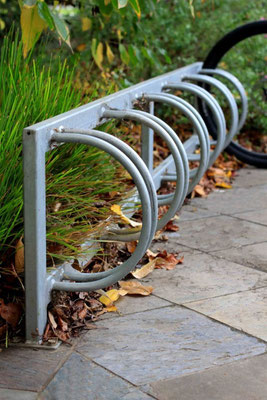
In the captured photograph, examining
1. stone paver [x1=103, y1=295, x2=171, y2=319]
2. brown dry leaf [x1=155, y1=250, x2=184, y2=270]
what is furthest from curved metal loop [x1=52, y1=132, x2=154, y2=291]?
brown dry leaf [x1=155, y1=250, x2=184, y2=270]

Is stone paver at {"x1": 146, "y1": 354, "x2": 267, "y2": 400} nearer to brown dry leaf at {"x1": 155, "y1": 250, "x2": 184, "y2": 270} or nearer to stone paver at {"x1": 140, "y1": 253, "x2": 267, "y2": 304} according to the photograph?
stone paver at {"x1": 140, "y1": 253, "x2": 267, "y2": 304}

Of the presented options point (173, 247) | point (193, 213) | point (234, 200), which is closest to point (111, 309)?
point (173, 247)

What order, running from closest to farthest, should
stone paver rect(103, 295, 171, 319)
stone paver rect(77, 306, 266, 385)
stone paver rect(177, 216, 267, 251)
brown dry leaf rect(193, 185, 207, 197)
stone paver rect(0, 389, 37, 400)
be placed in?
stone paver rect(0, 389, 37, 400) → stone paver rect(77, 306, 266, 385) → stone paver rect(103, 295, 171, 319) → stone paver rect(177, 216, 267, 251) → brown dry leaf rect(193, 185, 207, 197)

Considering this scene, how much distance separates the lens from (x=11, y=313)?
302 cm

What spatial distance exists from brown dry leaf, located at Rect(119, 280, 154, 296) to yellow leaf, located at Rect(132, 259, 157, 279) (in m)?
0.12

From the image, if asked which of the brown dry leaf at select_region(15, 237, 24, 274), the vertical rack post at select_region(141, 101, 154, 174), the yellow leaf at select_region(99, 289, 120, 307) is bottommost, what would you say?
the yellow leaf at select_region(99, 289, 120, 307)

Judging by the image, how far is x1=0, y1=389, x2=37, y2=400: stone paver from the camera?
249 cm

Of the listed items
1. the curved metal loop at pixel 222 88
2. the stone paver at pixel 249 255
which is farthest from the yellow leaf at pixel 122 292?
the curved metal loop at pixel 222 88

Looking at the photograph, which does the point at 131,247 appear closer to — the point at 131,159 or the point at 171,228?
the point at 171,228

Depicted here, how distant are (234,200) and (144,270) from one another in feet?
5.36

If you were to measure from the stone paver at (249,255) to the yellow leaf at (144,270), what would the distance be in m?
0.43

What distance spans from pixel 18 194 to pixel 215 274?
1171mm

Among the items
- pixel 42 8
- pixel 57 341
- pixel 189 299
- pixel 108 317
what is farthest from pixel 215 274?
pixel 42 8

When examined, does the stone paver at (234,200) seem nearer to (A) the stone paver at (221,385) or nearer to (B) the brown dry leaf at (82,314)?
(B) the brown dry leaf at (82,314)
